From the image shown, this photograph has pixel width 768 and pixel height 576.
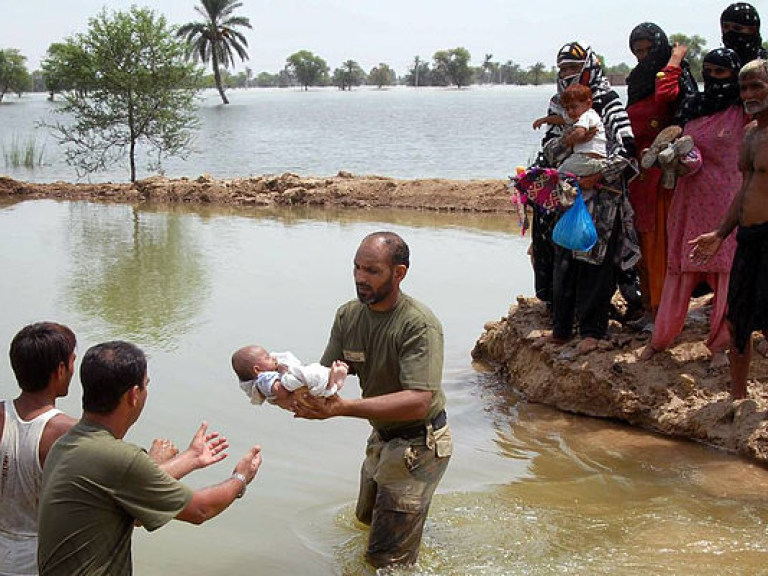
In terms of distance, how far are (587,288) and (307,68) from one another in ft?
462

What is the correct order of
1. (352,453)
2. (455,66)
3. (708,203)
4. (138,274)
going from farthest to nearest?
(455,66)
(138,274)
(708,203)
(352,453)

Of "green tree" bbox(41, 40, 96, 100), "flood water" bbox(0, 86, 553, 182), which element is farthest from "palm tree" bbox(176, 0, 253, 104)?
"green tree" bbox(41, 40, 96, 100)

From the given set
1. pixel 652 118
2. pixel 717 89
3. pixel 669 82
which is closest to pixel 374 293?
pixel 717 89

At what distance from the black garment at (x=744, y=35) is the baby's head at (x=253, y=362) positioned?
4217mm

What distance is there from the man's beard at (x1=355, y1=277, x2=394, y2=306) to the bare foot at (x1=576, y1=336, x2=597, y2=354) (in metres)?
3.30

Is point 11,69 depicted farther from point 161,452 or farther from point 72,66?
point 161,452

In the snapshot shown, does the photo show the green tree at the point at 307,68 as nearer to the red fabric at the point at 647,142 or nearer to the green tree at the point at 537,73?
the green tree at the point at 537,73

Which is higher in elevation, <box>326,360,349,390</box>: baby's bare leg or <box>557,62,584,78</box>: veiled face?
<box>557,62,584,78</box>: veiled face

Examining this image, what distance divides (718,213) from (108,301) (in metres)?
6.31

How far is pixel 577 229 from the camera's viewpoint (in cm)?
681

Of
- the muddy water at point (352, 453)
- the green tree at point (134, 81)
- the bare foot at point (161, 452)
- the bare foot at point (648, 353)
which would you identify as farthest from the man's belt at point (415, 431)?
the green tree at point (134, 81)

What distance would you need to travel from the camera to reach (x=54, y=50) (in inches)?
892

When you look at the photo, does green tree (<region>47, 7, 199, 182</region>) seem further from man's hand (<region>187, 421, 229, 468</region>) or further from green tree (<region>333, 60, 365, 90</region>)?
green tree (<region>333, 60, 365, 90</region>)

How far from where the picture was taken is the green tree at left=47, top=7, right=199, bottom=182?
2184 cm
